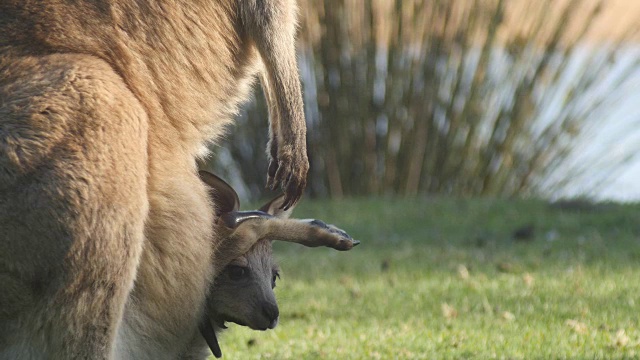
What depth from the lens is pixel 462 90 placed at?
9523 millimetres

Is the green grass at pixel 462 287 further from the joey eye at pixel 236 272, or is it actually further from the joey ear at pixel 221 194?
the joey ear at pixel 221 194

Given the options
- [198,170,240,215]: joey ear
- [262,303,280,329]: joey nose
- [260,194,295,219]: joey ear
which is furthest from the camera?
[260,194,295,219]: joey ear

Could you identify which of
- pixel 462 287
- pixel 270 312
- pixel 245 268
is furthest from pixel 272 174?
pixel 462 287

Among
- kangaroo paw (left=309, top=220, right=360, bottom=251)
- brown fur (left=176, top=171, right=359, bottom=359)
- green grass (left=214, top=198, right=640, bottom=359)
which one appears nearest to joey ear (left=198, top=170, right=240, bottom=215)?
brown fur (left=176, top=171, right=359, bottom=359)

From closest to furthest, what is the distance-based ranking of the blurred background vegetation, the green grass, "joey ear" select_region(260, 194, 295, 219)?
"joey ear" select_region(260, 194, 295, 219), the green grass, the blurred background vegetation

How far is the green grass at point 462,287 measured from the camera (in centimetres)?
448

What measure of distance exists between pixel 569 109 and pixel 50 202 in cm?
731

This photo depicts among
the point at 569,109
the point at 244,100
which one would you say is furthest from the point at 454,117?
the point at 244,100

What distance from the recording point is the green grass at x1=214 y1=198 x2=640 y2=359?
4477 mm

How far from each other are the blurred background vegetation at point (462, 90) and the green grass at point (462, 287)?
1.14 m

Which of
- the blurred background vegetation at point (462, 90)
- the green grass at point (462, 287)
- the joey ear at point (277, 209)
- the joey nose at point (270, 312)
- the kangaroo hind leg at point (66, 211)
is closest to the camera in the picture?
the kangaroo hind leg at point (66, 211)

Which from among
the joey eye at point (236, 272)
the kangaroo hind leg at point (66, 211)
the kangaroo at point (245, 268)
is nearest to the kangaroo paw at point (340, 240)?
the kangaroo at point (245, 268)

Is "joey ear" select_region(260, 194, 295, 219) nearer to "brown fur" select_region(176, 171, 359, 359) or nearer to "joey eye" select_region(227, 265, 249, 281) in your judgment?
"brown fur" select_region(176, 171, 359, 359)

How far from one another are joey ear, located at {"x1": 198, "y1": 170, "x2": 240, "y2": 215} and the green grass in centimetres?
78
